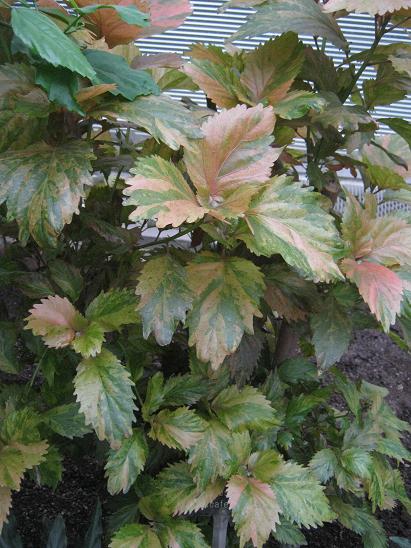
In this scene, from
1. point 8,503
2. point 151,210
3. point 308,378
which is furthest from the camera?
point 308,378

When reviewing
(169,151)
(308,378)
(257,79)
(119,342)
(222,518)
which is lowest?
(222,518)

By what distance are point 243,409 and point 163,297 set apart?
0.26 meters

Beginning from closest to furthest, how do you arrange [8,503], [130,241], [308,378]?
[8,503] → [130,241] → [308,378]

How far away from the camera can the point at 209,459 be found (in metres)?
0.82

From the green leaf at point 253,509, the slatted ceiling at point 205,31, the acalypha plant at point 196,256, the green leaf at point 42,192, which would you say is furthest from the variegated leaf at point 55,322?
the slatted ceiling at point 205,31

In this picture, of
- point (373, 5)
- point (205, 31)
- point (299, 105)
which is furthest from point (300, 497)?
point (205, 31)

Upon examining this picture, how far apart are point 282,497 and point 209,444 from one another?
0.43ft

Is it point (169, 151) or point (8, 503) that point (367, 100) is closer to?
point (169, 151)

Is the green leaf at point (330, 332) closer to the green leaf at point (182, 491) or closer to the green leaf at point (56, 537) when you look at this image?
the green leaf at point (182, 491)

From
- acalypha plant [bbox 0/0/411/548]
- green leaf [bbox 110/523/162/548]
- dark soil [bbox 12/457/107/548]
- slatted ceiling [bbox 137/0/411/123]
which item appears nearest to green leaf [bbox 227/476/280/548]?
acalypha plant [bbox 0/0/411/548]

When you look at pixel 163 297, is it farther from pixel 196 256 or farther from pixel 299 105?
pixel 299 105

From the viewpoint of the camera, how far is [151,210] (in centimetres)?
60

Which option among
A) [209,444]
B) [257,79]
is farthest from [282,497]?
[257,79]

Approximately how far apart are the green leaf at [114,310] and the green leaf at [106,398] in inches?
1.9
